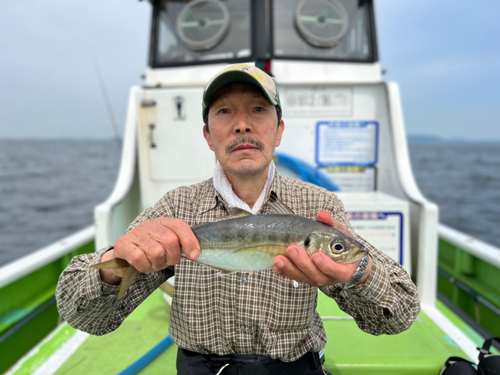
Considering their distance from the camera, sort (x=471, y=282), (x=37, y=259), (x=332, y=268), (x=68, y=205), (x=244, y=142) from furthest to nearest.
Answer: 1. (x=68, y=205)
2. (x=471, y=282)
3. (x=37, y=259)
4. (x=244, y=142)
5. (x=332, y=268)

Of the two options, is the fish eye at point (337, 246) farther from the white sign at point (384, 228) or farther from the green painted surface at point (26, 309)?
the green painted surface at point (26, 309)

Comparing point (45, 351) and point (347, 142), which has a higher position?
point (347, 142)

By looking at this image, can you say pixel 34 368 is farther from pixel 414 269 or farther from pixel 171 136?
pixel 414 269

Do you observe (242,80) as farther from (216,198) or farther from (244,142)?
(216,198)

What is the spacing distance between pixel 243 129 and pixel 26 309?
3335 millimetres

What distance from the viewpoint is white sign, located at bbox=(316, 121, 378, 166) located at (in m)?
4.54

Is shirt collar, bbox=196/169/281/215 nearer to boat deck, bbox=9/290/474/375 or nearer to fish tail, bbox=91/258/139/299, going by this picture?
fish tail, bbox=91/258/139/299

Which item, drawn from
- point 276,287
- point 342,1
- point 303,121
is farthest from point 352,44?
point 276,287

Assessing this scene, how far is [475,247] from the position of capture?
411 cm

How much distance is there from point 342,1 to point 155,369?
492 centimetres

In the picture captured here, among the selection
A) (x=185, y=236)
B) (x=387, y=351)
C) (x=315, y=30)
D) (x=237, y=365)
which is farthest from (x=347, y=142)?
(x=185, y=236)

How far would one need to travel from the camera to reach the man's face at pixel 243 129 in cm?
168

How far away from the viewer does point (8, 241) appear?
41.5 ft

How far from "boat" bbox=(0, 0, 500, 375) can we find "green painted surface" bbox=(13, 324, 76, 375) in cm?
1
